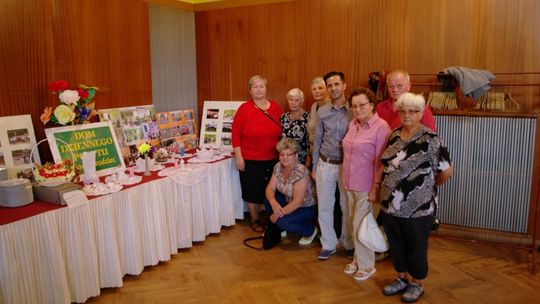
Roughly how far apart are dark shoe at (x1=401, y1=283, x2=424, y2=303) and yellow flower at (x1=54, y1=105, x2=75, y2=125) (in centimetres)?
255

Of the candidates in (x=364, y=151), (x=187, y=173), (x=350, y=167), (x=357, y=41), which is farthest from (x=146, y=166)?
(x=357, y=41)

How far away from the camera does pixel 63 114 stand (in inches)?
114

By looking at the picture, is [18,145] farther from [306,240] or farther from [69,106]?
[306,240]

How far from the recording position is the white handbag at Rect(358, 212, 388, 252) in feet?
8.99

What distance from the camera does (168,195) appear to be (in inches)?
127

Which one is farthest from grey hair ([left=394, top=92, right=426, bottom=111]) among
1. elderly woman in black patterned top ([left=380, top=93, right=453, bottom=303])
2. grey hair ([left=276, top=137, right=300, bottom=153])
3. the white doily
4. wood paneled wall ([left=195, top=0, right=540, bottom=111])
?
the white doily

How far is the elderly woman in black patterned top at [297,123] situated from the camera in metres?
3.61

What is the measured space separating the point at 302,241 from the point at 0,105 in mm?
2488

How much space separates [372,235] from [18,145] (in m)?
2.43

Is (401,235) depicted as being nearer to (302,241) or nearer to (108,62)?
(302,241)

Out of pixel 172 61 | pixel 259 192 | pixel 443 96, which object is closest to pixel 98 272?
pixel 259 192

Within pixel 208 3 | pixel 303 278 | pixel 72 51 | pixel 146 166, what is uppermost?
pixel 208 3

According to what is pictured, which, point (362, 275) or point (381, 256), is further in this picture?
point (381, 256)

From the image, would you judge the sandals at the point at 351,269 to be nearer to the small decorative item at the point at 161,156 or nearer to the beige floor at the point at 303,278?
the beige floor at the point at 303,278
